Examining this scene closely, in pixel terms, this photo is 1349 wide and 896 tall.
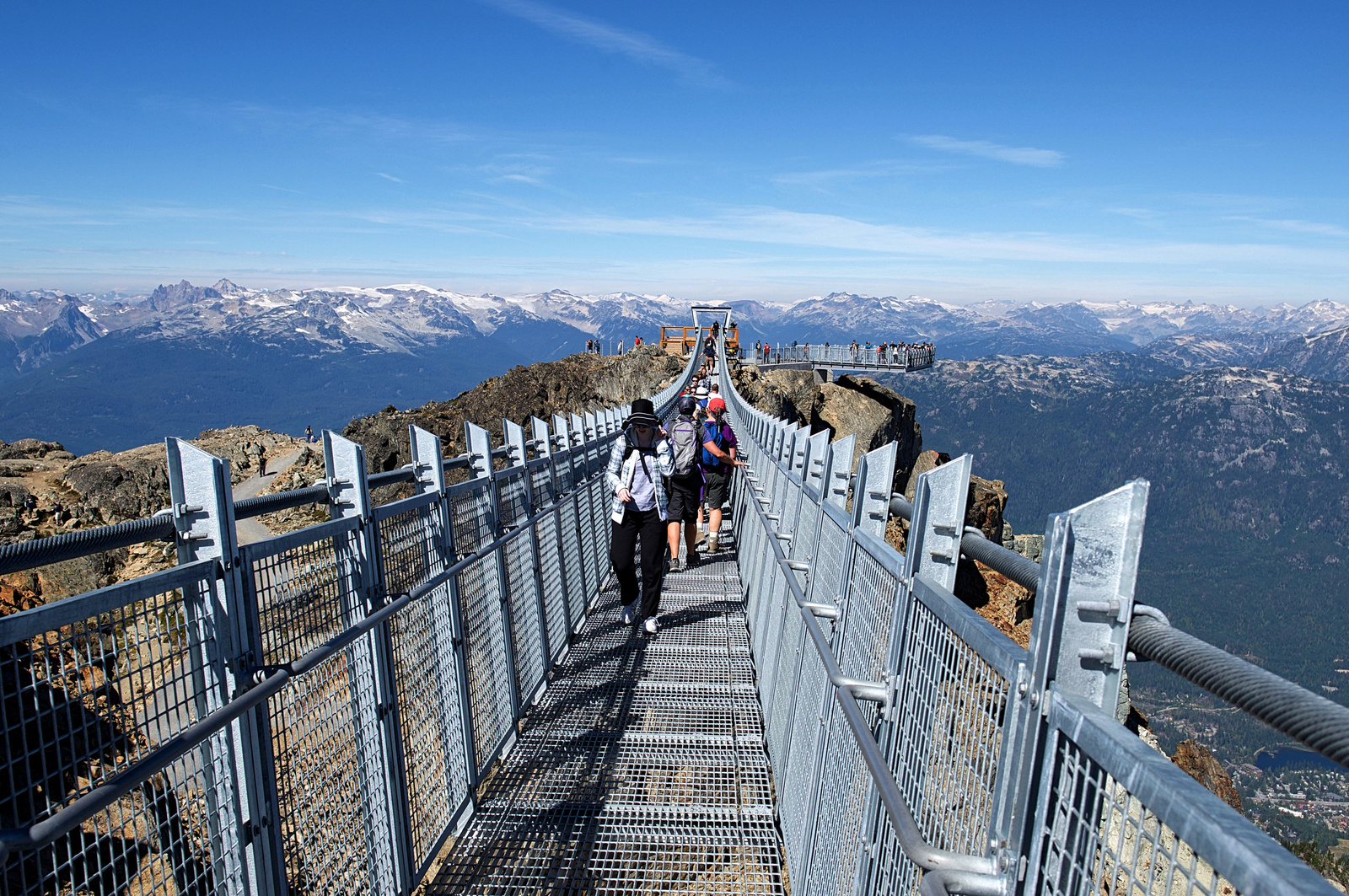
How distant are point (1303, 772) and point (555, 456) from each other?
726 ft

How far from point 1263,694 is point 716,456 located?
8.76 meters

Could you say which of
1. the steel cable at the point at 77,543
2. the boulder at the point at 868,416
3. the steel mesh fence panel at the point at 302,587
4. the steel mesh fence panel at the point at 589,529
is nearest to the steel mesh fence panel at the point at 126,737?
the steel cable at the point at 77,543

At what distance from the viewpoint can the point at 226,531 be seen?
265cm

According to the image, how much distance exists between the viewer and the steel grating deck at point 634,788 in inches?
165

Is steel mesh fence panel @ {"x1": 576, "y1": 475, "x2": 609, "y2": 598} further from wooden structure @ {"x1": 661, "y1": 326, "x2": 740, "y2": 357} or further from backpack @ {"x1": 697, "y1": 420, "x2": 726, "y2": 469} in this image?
wooden structure @ {"x1": 661, "y1": 326, "x2": 740, "y2": 357}

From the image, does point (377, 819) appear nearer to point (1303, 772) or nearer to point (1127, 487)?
point (1127, 487)

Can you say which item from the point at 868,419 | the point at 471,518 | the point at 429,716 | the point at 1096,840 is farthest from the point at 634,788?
the point at 868,419

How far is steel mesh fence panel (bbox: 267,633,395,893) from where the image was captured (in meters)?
3.02

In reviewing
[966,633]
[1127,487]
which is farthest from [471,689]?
[1127,487]

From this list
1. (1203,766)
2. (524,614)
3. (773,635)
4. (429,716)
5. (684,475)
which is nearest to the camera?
(429,716)

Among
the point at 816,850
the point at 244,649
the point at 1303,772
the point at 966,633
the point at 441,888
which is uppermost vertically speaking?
Result: the point at 966,633

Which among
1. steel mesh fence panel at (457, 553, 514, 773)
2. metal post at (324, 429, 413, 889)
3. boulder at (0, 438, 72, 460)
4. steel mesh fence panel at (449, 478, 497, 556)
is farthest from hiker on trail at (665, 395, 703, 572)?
boulder at (0, 438, 72, 460)

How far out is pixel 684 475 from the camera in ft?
29.1

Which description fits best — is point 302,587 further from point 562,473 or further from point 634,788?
point 562,473
